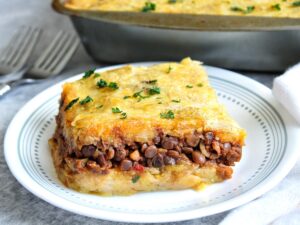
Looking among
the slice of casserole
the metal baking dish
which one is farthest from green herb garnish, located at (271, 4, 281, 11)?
the slice of casserole

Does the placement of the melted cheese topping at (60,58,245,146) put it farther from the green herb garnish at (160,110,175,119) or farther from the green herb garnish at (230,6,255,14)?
the green herb garnish at (230,6,255,14)

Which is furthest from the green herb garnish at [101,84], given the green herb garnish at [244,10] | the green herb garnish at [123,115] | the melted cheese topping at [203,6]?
the green herb garnish at [244,10]

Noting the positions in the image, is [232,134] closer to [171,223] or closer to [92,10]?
[171,223]

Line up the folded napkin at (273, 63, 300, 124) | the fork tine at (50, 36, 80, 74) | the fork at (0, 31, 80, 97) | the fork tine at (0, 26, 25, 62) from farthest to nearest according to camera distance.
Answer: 1. the fork tine at (0, 26, 25, 62)
2. the fork tine at (50, 36, 80, 74)
3. the fork at (0, 31, 80, 97)
4. the folded napkin at (273, 63, 300, 124)

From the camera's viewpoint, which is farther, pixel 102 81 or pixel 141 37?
pixel 141 37

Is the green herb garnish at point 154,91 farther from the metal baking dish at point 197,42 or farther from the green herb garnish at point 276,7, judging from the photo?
the green herb garnish at point 276,7

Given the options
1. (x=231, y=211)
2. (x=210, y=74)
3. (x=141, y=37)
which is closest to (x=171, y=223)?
(x=231, y=211)
